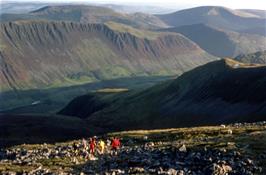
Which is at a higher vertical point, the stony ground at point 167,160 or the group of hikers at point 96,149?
the stony ground at point 167,160

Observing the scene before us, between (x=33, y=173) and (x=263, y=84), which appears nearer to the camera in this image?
(x=33, y=173)

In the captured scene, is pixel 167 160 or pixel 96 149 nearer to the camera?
pixel 167 160

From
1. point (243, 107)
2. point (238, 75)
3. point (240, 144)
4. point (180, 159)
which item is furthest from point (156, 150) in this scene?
point (238, 75)

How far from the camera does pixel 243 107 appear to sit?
164000 millimetres

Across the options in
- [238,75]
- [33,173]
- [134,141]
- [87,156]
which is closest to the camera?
[33,173]

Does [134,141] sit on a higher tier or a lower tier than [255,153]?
lower

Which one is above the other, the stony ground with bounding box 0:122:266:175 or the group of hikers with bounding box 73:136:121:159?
the stony ground with bounding box 0:122:266:175

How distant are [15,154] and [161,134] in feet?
75.2

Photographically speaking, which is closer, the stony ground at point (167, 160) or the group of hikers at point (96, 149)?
the stony ground at point (167, 160)

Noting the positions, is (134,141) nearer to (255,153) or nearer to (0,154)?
(0,154)

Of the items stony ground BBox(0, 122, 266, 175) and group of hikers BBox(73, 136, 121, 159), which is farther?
group of hikers BBox(73, 136, 121, 159)

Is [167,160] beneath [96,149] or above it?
above

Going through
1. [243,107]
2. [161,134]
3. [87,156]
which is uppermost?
[87,156]

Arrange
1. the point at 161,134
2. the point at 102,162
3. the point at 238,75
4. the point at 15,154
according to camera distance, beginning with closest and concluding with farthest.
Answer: the point at 102,162
the point at 15,154
the point at 161,134
the point at 238,75
